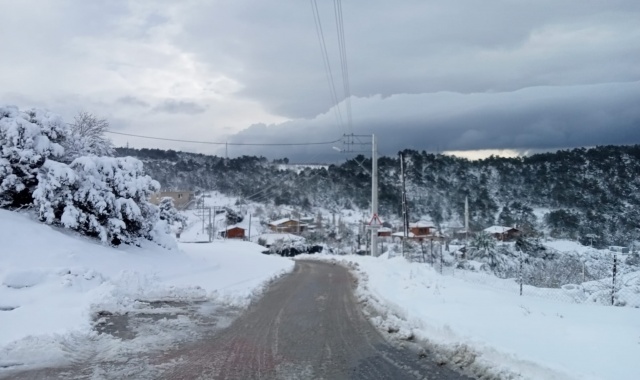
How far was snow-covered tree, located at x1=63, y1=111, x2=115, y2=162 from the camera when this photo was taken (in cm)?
2073

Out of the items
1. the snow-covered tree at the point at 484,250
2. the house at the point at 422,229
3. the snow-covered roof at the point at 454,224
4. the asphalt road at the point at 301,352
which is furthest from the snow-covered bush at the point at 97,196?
the snow-covered roof at the point at 454,224

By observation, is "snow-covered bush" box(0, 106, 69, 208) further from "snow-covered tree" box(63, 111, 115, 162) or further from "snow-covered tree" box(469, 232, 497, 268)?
"snow-covered tree" box(469, 232, 497, 268)

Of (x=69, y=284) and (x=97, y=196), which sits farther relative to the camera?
(x=97, y=196)

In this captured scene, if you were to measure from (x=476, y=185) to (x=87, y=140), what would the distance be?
97.5 metres

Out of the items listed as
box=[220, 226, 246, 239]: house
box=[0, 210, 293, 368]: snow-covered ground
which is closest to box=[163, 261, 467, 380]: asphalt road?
box=[0, 210, 293, 368]: snow-covered ground

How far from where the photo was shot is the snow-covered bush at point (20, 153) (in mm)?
17500

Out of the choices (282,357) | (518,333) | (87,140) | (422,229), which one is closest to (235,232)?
(422,229)

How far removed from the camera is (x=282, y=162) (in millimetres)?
180375

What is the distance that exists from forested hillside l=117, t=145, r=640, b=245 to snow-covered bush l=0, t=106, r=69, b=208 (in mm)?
22702

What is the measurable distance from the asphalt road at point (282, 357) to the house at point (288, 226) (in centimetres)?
9831

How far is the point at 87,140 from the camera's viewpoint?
2470cm

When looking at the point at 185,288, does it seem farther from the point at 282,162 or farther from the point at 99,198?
the point at 282,162

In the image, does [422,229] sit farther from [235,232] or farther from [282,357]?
[282,357]

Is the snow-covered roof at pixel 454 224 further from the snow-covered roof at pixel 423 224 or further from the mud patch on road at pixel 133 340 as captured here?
the mud patch on road at pixel 133 340
